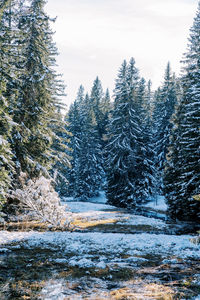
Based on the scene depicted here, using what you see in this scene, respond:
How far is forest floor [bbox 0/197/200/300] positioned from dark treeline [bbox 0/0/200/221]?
2742 mm

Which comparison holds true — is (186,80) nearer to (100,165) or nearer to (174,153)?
(174,153)

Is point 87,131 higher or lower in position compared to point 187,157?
higher

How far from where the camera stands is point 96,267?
8.34 m

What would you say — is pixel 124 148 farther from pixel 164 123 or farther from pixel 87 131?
pixel 87 131

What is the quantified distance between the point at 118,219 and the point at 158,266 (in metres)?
14.0

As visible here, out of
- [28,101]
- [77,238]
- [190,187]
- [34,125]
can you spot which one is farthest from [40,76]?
[190,187]

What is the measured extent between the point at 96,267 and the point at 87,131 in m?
43.2

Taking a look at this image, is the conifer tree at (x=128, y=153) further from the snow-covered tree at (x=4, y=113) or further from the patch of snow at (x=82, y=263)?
the patch of snow at (x=82, y=263)

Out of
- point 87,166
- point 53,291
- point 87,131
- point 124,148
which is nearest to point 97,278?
point 53,291

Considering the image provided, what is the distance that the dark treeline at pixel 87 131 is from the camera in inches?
676

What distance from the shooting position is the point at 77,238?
43.8 feet

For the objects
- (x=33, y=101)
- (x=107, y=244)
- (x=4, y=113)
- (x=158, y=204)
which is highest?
(x=33, y=101)

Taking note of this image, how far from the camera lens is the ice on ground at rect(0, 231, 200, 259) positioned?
1088 centimetres

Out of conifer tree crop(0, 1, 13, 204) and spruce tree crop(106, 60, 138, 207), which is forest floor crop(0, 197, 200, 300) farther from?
spruce tree crop(106, 60, 138, 207)
